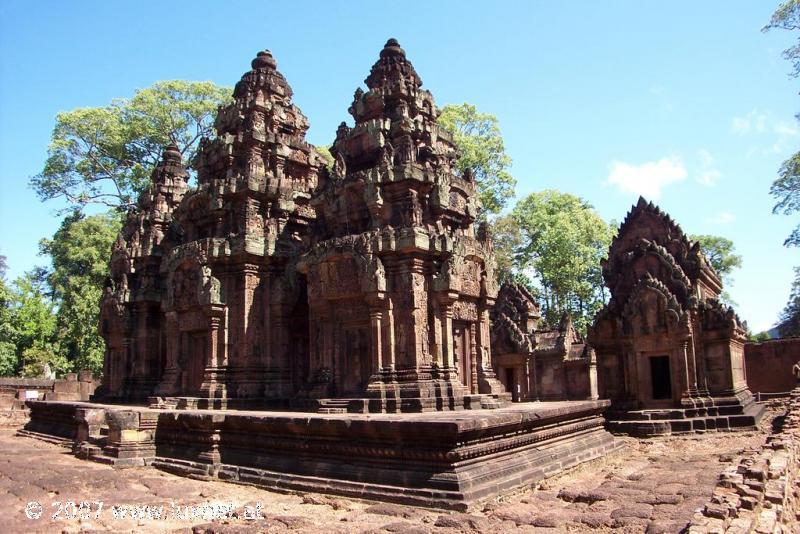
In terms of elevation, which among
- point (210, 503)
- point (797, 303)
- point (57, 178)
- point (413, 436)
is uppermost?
point (57, 178)

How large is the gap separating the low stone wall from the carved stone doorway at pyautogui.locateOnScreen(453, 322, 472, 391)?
5.44 metres

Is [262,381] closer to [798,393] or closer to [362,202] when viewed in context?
[362,202]

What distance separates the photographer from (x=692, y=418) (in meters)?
14.4

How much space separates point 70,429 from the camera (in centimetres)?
1481

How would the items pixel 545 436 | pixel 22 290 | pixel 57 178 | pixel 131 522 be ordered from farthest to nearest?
pixel 22 290
pixel 57 178
pixel 545 436
pixel 131 522

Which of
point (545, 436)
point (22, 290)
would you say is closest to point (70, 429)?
point (545, 436)

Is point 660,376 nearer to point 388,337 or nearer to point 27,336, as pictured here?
point 388,337

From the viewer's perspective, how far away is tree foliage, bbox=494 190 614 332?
95.3 feet

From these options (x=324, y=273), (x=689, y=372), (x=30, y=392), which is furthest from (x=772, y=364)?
(x=30, y=392)

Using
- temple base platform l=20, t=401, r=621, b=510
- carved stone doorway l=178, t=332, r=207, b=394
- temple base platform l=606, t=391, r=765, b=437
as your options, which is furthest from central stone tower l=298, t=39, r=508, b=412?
temple base platform l=606, t=391, r=765, b=437

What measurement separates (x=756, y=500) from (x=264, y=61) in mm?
14630

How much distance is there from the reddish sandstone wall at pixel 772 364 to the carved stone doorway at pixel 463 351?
15312mm

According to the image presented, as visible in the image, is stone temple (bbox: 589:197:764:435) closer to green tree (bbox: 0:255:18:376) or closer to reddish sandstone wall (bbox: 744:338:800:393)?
reddish sandstone wall (bbox: 744:338:800:393)

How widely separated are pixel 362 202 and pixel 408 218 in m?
1.26
